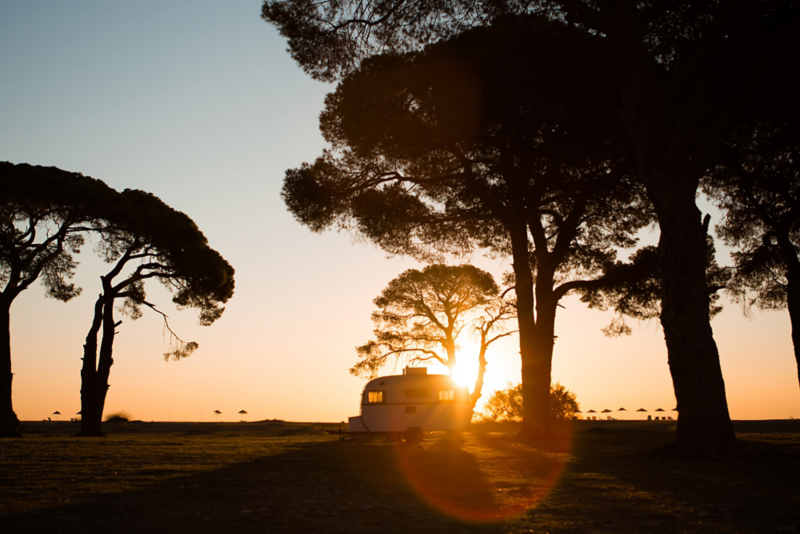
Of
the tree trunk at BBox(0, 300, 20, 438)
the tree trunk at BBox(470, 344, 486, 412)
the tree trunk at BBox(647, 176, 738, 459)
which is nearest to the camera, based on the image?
the tree trunk at BBox(647, 176, 738, 459)

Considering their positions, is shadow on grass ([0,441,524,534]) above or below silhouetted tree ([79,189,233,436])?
below

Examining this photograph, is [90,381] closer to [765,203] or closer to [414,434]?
[414,434]

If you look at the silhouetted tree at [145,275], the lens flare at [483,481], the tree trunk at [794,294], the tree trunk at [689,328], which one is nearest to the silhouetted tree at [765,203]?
the tree trunk at [794,294]

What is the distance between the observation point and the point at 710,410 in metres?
10.3

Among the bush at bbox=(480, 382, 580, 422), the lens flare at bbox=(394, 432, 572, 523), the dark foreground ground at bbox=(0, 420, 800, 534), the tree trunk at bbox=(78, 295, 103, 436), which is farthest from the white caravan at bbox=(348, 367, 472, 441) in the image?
the bush at bbox=(480, 382, 580, 422)

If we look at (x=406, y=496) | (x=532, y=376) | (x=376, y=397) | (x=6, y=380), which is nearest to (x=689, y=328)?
(x=406, y=496)

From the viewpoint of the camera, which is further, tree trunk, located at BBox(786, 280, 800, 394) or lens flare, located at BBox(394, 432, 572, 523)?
tree trunk, located at BBox(786, 280, 800, 394)

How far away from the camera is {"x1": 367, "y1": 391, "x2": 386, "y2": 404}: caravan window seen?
20.8 meters

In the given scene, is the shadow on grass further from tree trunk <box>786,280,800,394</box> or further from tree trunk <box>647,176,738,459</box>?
tree trunk <box>786,280,800,394</box>

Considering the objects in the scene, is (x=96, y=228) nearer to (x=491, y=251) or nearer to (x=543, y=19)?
(x=491, y=251)

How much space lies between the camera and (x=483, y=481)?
8203 mm

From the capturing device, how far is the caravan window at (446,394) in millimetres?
21047

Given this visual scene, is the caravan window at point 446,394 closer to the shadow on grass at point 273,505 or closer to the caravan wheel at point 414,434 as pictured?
the caravan wheel at point 414,434

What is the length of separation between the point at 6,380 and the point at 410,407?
13968 millimetres
